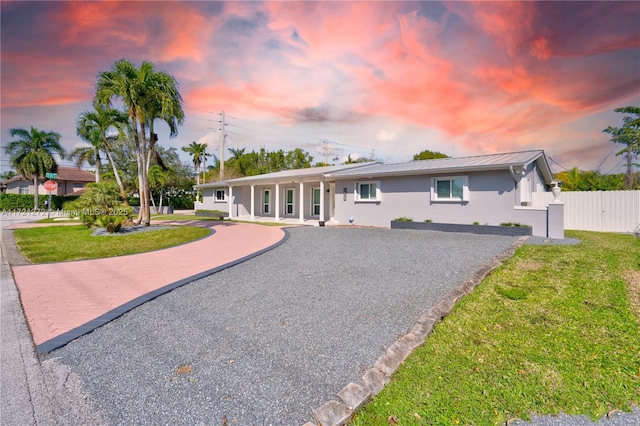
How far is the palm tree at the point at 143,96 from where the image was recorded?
13.6m

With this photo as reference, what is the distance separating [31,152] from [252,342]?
41183mm

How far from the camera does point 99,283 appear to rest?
5766 millimetres

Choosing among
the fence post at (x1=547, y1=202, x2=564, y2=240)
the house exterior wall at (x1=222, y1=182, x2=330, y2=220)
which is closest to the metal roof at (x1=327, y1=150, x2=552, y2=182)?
the fence post at (x1=547, y1=202, x2=564, y2=240)

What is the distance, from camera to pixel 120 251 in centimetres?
904

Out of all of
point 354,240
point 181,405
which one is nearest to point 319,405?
point 181,405

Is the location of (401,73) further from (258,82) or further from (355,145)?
(355,145)

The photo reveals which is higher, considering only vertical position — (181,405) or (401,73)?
(401,73)

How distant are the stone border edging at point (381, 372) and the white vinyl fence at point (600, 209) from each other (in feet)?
39.3

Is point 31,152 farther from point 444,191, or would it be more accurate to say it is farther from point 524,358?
point 524,358

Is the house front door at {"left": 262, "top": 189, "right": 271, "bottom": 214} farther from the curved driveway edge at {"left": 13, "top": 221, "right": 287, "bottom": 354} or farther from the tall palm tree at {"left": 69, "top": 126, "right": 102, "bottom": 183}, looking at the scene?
the curved driveway edge at {"left": 13, "top": 221, "right": 287, "bottom": 354}

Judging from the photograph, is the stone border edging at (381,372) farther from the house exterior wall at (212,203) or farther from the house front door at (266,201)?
the house exterior wall at (212,203)

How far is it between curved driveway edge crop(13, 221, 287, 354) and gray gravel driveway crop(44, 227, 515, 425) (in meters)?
0.31

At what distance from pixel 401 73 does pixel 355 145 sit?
30244 millimetres

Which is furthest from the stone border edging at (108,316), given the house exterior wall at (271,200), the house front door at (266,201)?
the house front door at (266,201)
